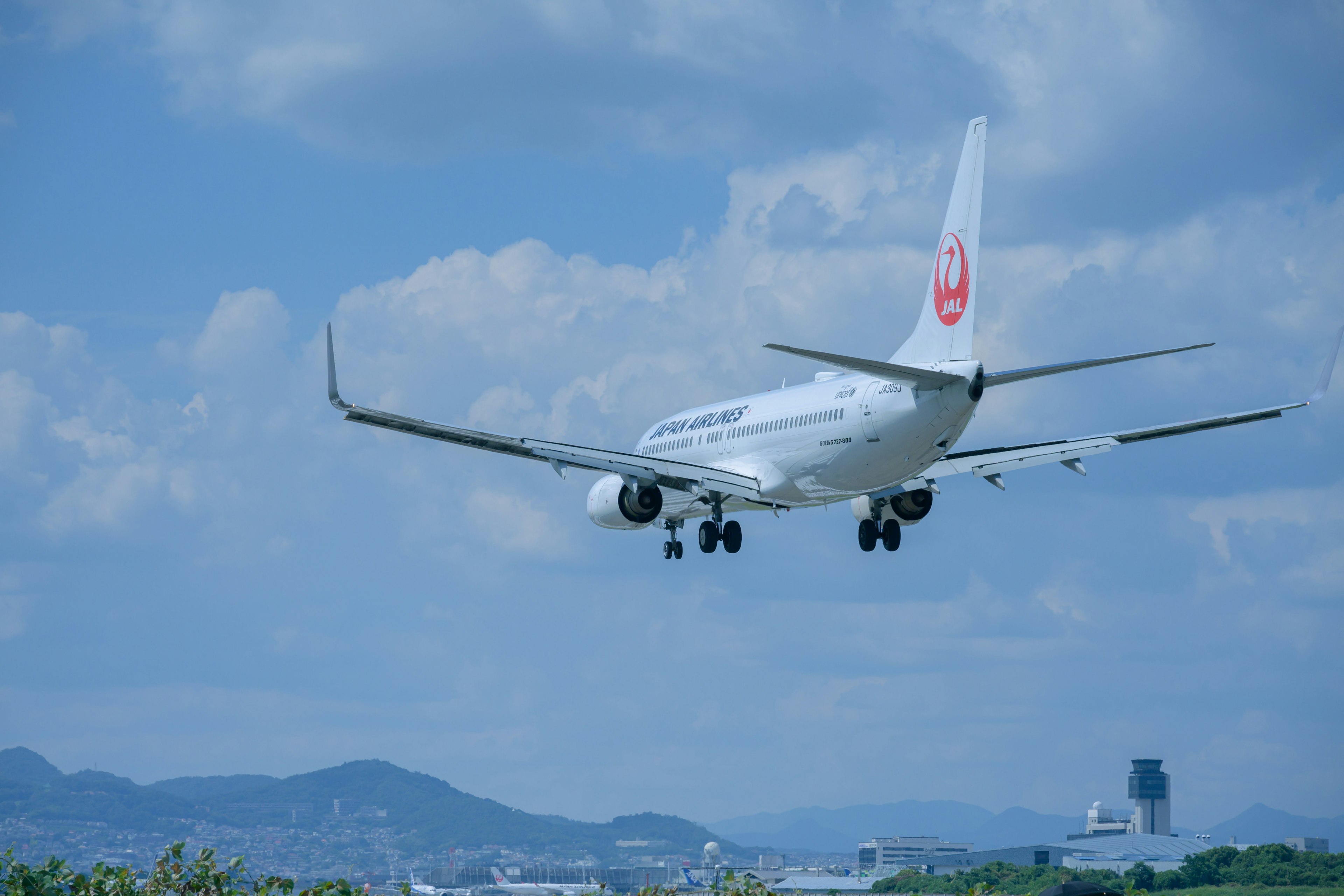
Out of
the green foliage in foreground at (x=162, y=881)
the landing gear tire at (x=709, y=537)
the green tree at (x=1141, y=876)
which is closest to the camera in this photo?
the green foliage in foreground at (x=162, y=881)

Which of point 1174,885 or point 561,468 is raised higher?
point 561,468

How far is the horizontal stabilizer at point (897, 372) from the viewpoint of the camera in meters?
39.4

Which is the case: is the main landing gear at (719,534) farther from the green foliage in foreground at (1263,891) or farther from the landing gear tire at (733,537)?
the green foliage in foreground at (1263,891)

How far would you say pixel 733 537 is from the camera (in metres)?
52.4

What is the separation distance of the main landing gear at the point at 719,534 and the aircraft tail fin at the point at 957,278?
28.5 feet

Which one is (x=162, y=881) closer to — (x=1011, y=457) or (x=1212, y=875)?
(x=1011, y=457)

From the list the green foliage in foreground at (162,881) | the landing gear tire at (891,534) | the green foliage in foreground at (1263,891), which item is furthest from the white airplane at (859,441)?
the green foliage in foreground at (1263,891)

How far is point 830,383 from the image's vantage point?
48.0 meters

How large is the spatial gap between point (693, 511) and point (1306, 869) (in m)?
126

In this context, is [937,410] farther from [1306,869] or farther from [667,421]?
[1306,869]

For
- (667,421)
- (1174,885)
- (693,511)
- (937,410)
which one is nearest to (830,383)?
(937,410)

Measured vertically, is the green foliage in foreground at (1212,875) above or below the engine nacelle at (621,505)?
below

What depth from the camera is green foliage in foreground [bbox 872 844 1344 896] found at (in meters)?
150

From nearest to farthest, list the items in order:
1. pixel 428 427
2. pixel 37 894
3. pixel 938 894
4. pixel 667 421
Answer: pixel 37 894 → pixel 428 427 → pixel 667 421 → pixel 938 894
